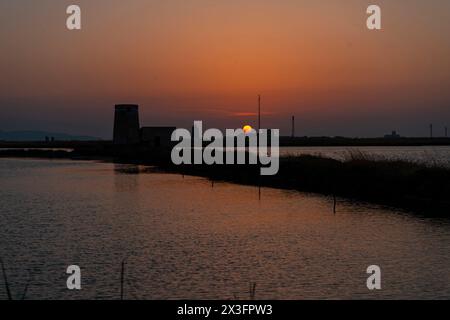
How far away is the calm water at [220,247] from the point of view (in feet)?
50.9

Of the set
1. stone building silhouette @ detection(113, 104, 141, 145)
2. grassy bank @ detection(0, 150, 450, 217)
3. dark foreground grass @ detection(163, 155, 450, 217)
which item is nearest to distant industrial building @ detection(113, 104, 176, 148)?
stone building silhouette @ detection(113, 104, 141, 145)

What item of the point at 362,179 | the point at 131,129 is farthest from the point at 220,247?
the point at 131,129

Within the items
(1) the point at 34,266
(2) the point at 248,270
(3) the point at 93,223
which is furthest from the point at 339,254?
(3) the point at 93,223

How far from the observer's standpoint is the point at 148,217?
29.7 meters

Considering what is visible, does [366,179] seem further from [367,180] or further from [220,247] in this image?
[220,247]

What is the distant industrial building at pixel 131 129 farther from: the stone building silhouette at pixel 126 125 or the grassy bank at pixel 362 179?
the grassy bank at pixel 362 179

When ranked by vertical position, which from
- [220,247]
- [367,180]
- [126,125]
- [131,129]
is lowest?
[220,247]

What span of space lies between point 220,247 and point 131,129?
104 meters

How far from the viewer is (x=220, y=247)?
21172mm

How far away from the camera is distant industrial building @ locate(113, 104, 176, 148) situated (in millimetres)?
119688

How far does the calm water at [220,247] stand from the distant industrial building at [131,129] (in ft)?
268

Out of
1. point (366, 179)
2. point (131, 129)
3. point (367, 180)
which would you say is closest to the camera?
point (367, 180)
